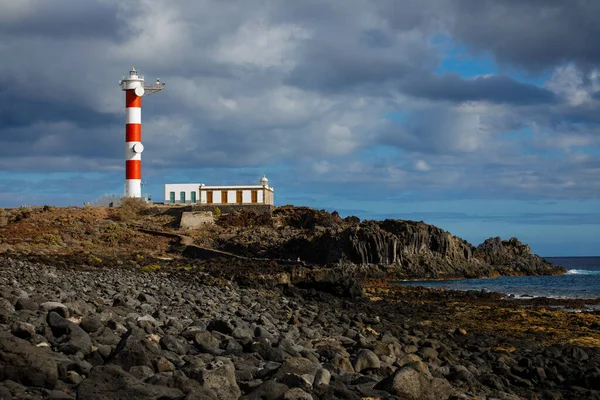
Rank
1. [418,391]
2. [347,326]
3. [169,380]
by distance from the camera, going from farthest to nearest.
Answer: [347,326], [418,391], [169,380]

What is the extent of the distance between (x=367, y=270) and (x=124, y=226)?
16969mm

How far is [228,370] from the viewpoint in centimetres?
648

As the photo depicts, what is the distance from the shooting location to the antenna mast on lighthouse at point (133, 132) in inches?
2104

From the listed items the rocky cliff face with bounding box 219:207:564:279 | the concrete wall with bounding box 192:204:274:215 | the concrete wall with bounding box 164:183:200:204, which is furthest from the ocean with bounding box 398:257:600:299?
the concrete wall with bounding box 164:183:200:204

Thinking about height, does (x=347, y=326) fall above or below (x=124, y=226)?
below

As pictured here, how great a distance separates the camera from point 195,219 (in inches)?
2127

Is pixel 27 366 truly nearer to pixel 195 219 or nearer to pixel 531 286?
pixel 531 286

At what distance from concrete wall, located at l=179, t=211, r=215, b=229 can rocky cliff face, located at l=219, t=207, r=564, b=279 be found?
3.84 m

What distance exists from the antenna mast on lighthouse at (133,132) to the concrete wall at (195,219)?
4.51 metres

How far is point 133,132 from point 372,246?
20.3 m

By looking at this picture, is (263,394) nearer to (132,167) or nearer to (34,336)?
(34,336)

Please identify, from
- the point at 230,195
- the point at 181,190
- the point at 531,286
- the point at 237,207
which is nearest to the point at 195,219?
the point at 237,207

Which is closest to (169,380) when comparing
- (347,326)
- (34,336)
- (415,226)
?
(34,336)

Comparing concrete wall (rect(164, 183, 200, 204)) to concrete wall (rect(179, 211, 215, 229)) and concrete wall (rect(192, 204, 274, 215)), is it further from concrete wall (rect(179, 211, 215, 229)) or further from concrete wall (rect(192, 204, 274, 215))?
concrete wall (rect(179, 211, 215, 229))
